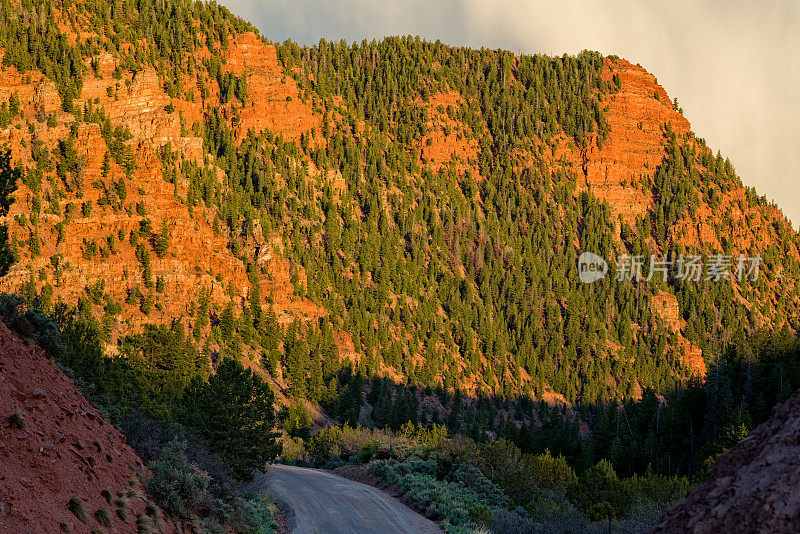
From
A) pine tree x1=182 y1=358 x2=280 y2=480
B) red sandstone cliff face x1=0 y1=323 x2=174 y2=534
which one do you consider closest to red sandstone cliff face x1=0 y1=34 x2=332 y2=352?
pine tree x1=182 y1=358 x2=280 y2=480

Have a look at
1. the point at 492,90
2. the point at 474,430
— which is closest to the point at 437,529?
the point at 474,430

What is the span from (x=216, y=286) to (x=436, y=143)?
280ft

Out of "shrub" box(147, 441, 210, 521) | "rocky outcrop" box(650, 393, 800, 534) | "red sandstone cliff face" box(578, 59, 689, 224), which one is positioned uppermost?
"red sandstone cliff face" box(578, 59, 689, 224)

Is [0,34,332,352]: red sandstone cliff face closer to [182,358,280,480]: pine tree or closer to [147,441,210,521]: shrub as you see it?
[182,358,280,480]: pine tree

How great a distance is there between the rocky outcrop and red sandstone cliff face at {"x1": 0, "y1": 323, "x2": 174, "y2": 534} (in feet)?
24.3

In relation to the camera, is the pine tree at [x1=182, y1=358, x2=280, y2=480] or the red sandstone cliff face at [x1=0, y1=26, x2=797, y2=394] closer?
the pine tree at [x1=182, y1=358, x2=280, y2=480]

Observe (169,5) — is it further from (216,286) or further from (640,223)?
(640,223)

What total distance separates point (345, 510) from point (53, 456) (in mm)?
14341

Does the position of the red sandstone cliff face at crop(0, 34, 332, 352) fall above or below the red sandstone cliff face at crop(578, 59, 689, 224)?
below

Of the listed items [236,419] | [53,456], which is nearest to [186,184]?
[236,419]

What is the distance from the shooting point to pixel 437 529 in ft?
68.4

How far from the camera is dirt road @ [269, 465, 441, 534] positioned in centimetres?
2041

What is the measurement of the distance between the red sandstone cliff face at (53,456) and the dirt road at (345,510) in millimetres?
8215

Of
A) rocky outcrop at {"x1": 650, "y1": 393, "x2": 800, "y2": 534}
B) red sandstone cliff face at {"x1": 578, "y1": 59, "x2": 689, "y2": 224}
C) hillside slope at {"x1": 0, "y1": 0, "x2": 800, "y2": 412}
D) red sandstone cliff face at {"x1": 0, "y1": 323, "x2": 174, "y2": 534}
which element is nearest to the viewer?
rocky outcrop at {"x1": 650, "y1": 393, "x2": 800, "y2": 534}
